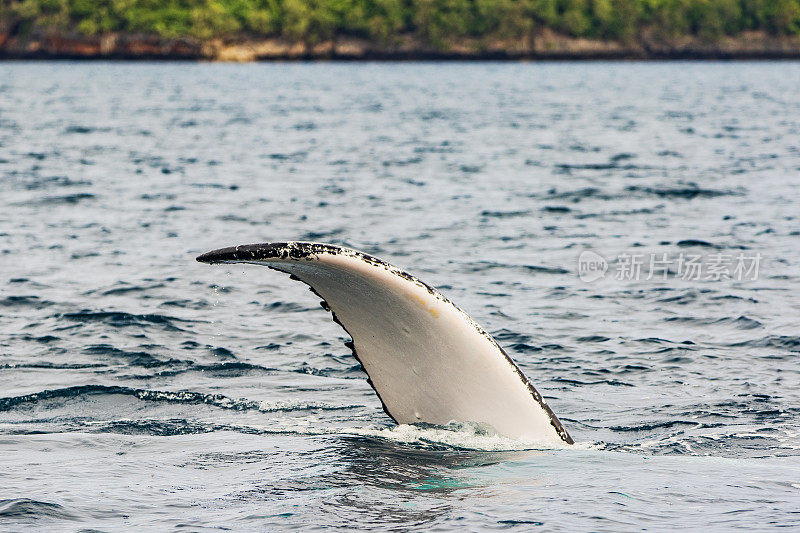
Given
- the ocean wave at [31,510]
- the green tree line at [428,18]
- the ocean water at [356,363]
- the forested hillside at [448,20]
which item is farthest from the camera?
the forested hillside at [448,20]

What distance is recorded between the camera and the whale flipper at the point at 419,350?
6336 mm

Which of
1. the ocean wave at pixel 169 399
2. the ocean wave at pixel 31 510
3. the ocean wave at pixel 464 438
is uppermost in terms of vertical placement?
the ocean wave at pixel 464 438

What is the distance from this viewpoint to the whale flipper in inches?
249

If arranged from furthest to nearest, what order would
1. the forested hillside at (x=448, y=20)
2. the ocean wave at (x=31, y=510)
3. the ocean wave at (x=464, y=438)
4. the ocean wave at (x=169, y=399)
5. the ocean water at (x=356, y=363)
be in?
the forested hillside at (x=448, y=20)
the ocean wave at (x=169, y=399)
the ocean wave at (x=464, y=438)
the ocean water at (x=356, y=363)
the ocean wave at (x=31, y=510)

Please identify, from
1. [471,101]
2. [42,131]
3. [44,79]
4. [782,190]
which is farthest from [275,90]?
[782,190]

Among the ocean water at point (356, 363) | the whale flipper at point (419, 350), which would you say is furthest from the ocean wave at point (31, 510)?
the whale flipper at point (419, 350)

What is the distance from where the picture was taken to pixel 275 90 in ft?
267

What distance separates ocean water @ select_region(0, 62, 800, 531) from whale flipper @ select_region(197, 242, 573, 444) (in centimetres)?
18

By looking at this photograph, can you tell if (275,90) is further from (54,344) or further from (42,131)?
(54,344)

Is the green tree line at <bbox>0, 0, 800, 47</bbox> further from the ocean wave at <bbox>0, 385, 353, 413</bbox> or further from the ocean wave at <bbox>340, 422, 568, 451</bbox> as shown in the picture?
the ocean wave at <bbox>340, 422, 568, 451</bbox>

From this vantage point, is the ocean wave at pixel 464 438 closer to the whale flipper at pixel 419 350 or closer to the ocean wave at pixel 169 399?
the whale flipper at pixel 419 350

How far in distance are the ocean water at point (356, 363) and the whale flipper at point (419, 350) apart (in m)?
0.18

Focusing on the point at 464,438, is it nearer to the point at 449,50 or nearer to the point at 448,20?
the point at 448,20

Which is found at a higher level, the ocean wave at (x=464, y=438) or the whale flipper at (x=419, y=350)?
the whale flipper at (x=419, y=350)
